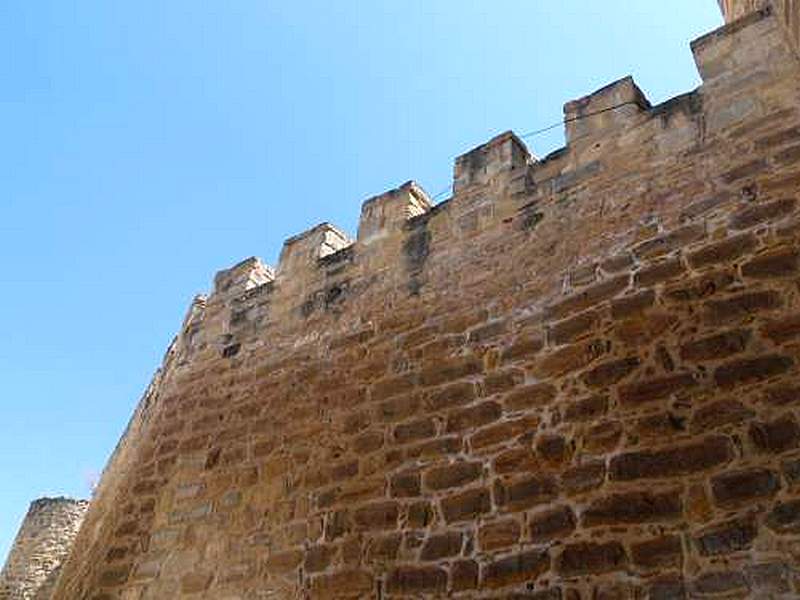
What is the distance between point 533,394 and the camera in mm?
3264

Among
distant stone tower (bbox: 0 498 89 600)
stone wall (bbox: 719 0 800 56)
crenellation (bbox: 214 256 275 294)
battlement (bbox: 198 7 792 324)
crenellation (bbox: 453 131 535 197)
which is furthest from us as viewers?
distant stone tower (bbox: 0 498 89 600)

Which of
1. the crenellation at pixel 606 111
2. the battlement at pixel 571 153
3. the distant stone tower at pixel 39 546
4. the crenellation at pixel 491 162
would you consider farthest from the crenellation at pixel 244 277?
the distant stone tower at pixel 39 546

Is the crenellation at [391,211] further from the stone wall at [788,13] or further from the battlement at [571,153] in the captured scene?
the stone wall at [788,13]

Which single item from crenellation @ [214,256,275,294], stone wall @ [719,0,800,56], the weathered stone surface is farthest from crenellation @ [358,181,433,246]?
the weathered stone surface

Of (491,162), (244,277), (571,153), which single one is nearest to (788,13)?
(571,153)

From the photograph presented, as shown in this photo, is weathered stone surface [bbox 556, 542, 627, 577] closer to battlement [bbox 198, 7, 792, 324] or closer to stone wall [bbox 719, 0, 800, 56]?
battlement [bbox 198, 7, 792, 324]

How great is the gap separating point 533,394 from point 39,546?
501 inches

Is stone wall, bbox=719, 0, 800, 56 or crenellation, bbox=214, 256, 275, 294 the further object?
crenellation, bbox=214, 256, 275, 294

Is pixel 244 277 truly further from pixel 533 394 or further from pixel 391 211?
pixel 533 394

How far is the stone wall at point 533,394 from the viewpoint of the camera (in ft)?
8.60

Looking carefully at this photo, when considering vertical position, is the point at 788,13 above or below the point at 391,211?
below

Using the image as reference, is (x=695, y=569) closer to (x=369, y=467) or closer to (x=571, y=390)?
(x=571, y=390)

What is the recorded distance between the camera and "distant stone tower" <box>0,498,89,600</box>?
1252 centimetres

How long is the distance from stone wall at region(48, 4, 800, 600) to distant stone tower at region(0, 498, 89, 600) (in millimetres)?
8991
